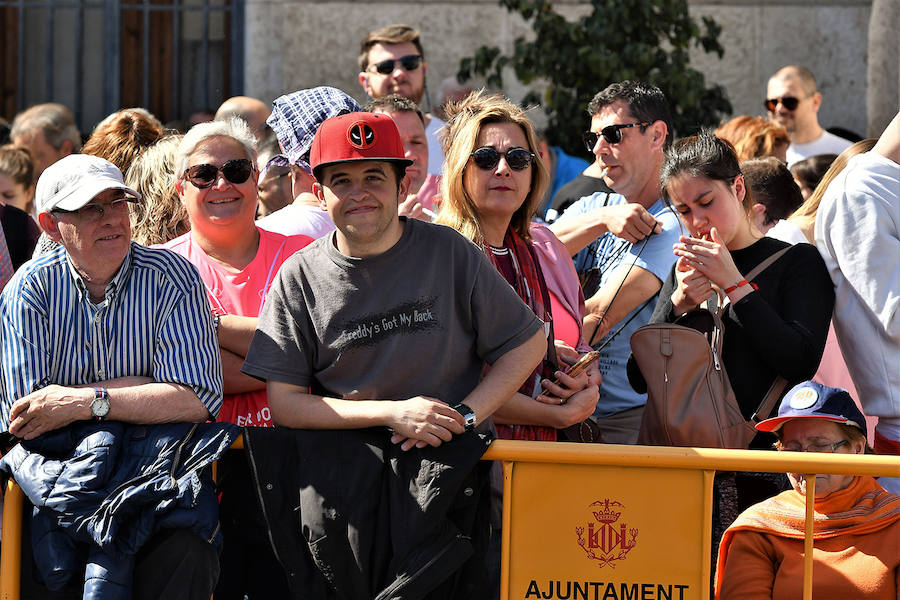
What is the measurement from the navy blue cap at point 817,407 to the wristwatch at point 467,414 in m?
0.98

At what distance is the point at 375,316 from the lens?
347 centimetres

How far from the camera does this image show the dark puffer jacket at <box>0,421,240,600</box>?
3311 millimetres

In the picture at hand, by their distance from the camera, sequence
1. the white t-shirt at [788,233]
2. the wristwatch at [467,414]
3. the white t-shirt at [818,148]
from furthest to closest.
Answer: the white t-shirt at [818,148], the white t-shirt at [788,233], the wristwatch at [467,414]

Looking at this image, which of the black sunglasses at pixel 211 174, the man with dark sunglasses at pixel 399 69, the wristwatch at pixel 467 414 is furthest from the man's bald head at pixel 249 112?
the wristwatch at pixel 467 414

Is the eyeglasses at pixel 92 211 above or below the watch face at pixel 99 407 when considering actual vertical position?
above

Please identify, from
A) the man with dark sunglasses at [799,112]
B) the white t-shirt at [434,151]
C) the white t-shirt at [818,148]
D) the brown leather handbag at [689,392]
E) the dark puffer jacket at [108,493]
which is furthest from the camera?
the man with dark sunglasses at [799,112]

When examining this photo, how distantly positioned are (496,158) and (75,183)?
1.40 metres

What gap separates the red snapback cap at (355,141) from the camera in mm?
3498

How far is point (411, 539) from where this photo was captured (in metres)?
3.35

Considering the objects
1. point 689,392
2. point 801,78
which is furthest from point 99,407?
point 801,78

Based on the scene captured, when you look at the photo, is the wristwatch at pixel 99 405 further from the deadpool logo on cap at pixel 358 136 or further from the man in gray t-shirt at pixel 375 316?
the deadpool logo on cap at pixel 358 136

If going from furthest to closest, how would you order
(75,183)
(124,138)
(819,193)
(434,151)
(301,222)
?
(434,151) → (124,138) → (819,193) → (301,222) → (75,183)

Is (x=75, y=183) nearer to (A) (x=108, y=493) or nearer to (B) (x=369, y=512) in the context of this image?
(A) (x=108, y=493)

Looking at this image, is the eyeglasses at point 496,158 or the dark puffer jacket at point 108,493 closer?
the dark puffer jacket at point 108,493
